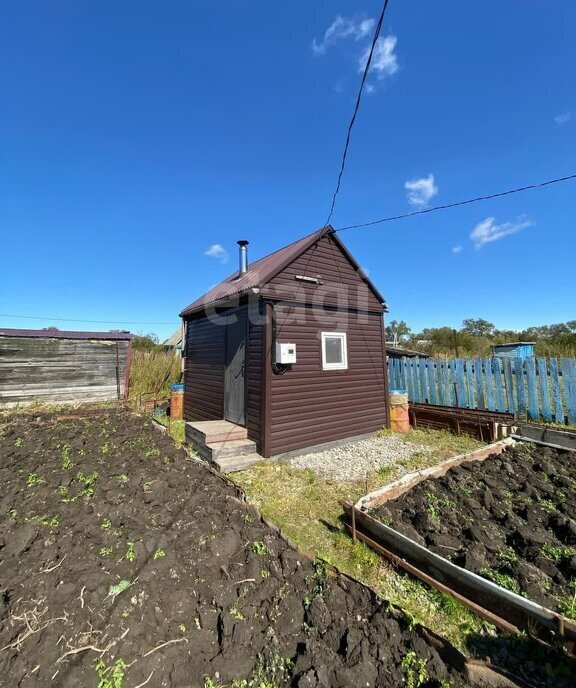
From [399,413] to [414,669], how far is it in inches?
292

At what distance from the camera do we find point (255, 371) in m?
6.95

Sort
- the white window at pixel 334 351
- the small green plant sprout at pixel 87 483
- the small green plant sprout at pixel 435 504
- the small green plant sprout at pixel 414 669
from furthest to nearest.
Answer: the white window at pixel 334 351 < the small green plant sprout at pixel 87 483 < the small green plant sprout at pixel 435 504 < the small green plant sprout at pixel 414 669

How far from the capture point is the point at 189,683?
1953 mm

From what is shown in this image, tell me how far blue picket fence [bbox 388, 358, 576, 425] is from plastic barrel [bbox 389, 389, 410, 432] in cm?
226

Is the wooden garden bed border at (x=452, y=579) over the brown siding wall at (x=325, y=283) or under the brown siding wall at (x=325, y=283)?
under

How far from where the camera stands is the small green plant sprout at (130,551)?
301 centimetres

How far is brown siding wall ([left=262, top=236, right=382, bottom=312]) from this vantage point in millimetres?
7168

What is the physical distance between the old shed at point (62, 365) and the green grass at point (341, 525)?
9.61 m

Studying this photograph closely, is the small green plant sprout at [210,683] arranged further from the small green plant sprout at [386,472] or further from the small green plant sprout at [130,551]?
the small green plant sprout at [386,472]

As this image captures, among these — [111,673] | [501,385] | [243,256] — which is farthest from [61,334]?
[501,385]

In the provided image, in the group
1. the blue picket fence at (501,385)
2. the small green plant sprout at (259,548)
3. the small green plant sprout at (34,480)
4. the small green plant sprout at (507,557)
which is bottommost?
the small green plant sprout at (507,557)

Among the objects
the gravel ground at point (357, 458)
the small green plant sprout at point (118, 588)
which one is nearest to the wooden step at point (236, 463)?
the gravel ground at point (357, 458)

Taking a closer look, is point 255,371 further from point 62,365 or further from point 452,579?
point 62,365

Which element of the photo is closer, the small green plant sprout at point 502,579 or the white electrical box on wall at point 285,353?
the small green plant sprout at point 502,579
